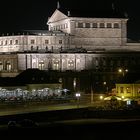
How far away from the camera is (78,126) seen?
5625cm

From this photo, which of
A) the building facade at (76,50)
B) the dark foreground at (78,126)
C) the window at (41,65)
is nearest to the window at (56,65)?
the building facade at (76,50)

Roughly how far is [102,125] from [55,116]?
10.8 meters

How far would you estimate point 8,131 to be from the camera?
175 ft

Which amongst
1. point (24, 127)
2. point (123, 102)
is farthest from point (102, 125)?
point (123, 102)

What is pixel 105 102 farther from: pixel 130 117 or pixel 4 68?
pixel 4 68

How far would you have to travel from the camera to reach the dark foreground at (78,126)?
5194cm

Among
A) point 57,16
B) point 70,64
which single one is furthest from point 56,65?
point 57,16

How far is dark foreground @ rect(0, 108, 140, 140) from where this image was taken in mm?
51938

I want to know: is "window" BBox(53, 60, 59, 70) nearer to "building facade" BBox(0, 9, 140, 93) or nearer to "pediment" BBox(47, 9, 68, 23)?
"building facade" BBox(0, 9, 140, 93)

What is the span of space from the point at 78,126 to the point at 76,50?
207 feet

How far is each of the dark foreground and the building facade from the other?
42004 millimetres

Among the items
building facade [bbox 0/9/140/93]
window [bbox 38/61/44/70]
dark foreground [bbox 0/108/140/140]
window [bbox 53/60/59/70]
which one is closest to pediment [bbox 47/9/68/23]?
building facade [bbox 0/9/140/93]

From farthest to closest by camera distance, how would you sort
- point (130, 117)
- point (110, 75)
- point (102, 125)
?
point (110, 75) < point (130, 117) < point (102, 125)

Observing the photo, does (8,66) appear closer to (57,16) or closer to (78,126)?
(57,16)
